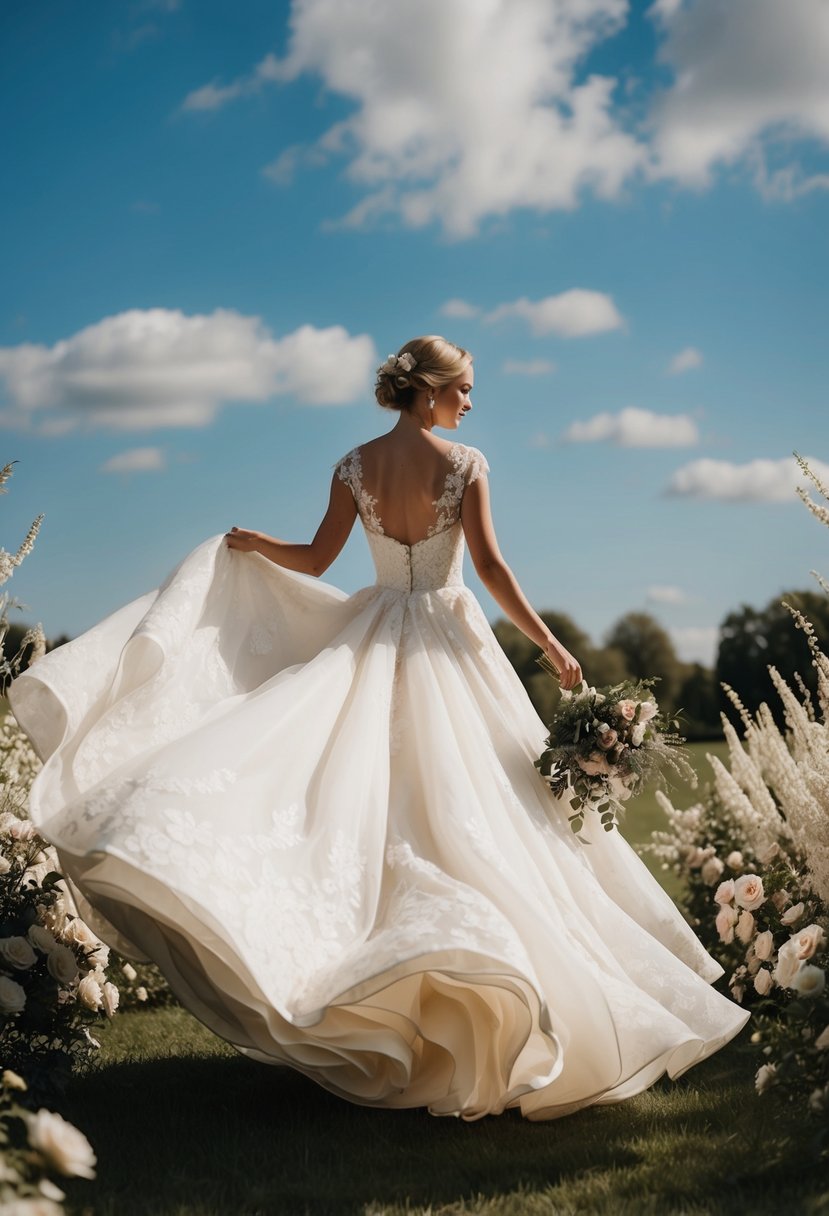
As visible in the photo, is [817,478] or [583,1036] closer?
[583,1036]

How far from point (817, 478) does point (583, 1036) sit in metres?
2.64

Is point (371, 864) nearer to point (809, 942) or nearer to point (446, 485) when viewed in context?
point (809, 942)

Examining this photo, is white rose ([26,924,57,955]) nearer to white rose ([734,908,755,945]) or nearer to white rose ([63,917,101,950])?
white rose ([63,917,101,950])

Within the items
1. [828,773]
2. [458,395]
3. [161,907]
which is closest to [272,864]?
[161,907]

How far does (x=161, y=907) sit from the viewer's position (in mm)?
4254

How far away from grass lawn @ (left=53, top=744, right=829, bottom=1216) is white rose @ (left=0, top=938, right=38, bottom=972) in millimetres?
698

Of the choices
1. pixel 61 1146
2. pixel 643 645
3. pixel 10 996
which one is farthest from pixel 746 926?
pixel 643 645

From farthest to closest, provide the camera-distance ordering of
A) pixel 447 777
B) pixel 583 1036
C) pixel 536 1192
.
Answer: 1. pixel 447 777
2. pixel 583 1036
3. pixel 536 1192

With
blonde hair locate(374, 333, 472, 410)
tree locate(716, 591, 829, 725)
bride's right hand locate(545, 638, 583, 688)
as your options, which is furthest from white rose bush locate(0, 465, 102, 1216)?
tree locate(716, 591, 829, 725)

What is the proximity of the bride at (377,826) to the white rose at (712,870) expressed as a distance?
288 centimetres

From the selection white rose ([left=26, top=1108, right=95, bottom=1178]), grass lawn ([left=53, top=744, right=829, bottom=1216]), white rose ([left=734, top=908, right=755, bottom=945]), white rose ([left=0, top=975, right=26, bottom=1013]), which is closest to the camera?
white rose ([left=26, top=1108, right=95, bottom=1178])

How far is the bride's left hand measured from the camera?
6168 mm

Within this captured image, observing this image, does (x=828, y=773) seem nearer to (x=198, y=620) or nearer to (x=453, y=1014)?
(x=453, y=1014)

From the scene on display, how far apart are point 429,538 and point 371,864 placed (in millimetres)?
1849
